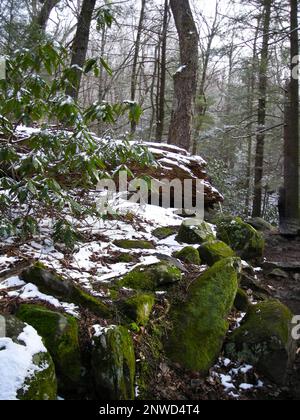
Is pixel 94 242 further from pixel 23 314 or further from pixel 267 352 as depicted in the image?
pixel 267 352

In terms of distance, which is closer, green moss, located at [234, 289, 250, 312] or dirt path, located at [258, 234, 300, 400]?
dirt path, located at [258, 234, 300, 400]

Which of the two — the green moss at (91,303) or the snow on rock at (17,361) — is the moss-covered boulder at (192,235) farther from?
the snow on rock at (17,361)

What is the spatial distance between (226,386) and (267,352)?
0.56 m

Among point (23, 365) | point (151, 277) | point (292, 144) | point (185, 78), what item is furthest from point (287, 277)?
point (185, 78)

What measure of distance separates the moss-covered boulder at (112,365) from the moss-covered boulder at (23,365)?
0.36 metres

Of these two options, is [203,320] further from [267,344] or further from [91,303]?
[91,303]

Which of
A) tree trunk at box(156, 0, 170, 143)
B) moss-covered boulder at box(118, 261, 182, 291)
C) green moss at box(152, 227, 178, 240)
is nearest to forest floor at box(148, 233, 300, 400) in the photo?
moss-covered boulder at box(118, 261, 182, 291)

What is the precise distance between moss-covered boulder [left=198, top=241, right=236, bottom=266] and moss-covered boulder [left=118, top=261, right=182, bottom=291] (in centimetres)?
92

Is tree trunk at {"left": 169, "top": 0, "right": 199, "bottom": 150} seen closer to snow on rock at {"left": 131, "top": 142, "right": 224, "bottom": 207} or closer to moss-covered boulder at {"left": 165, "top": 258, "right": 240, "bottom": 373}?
snow on rock at {"left": 131, "top": 142, "right": 224, "bottom": 207}

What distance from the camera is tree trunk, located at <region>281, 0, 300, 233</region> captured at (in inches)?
340

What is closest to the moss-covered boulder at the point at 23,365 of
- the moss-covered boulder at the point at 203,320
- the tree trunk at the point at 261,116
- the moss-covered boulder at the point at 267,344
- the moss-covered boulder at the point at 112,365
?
the moss-covered boulder at the point at 112,365

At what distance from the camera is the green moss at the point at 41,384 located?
2.15m
